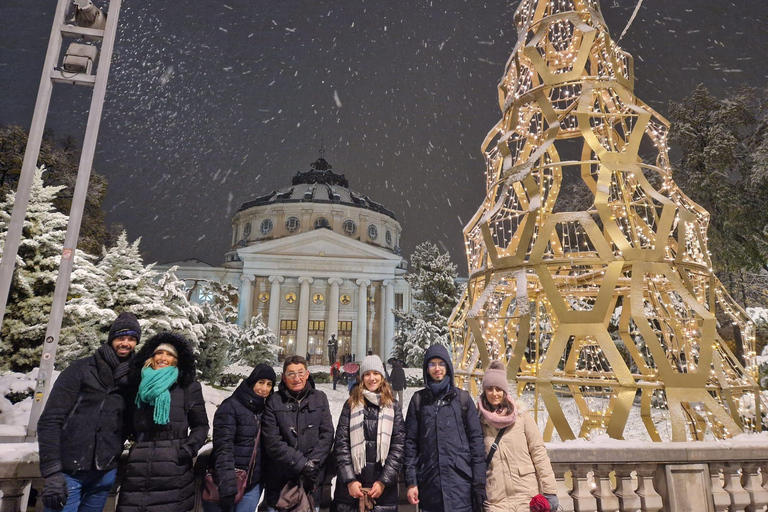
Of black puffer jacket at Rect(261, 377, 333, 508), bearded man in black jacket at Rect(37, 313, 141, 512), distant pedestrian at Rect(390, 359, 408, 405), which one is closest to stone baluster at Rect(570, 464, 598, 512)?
black puffer jacket at Rect(261, 377, 333, 508)

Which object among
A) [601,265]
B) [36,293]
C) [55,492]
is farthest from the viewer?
[36,293]

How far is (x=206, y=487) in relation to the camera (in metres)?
3.14

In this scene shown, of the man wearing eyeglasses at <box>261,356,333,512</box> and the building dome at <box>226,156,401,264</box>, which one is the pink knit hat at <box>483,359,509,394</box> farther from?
the building dome at <box>226,156,401,264</box>

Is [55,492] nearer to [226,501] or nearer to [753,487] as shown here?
[226,501]

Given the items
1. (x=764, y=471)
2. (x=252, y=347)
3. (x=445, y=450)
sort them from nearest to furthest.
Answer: (x=445, y=450) < (x=764, y=471) < (x=252, y=347)

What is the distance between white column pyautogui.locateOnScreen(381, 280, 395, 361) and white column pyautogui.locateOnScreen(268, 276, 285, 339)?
36.3 ft

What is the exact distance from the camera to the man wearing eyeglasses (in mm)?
3184

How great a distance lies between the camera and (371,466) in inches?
126

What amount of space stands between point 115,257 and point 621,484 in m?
16.2

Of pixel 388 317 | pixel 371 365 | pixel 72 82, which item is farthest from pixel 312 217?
pixel 371 365

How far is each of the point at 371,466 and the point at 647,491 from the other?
2400 millimetres

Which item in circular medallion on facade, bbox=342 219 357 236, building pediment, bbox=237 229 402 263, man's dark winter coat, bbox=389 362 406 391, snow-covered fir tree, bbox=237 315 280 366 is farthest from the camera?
circular medallion on facade, bbox=342 219 357 236

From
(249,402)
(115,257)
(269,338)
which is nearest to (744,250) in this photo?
(249,402)

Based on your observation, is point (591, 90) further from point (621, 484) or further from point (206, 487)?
point (206, 487)
